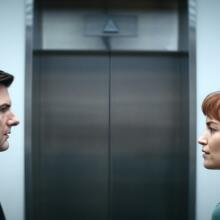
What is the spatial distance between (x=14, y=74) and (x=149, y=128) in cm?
141

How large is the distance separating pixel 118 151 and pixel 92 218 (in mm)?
739

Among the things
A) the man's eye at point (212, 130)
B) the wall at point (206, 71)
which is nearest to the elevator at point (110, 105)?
the wall at point (206, 71)

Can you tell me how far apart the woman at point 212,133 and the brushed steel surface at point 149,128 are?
8.43ft

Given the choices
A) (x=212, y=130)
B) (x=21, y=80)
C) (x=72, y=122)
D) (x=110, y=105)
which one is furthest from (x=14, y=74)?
(x=212, y=130)

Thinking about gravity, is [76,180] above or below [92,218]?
above

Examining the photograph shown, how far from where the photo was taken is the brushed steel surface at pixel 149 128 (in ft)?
15.7

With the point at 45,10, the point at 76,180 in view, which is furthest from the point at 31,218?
the point at 45,10

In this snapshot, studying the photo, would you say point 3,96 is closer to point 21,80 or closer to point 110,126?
point 21,80

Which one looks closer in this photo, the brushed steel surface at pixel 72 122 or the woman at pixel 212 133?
the woman at pixel 212 133

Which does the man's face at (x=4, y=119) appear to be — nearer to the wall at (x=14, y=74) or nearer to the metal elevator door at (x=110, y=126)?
the wall at (x=14, y=74)

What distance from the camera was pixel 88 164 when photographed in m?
4.79

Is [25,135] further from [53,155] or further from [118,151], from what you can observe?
[118,151]

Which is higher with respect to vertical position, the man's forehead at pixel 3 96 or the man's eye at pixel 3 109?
the man's forehead at pixel 3 96

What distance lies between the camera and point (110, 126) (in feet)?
15.6
